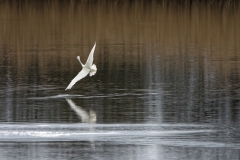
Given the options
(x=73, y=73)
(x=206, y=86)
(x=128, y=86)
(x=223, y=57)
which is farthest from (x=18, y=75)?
(x=223, y=57)

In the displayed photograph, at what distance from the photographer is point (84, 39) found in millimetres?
40906

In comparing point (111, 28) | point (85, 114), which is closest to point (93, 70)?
point (85, 114)

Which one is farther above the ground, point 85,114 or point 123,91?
point 123,91

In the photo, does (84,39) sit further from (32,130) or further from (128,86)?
(32,130)

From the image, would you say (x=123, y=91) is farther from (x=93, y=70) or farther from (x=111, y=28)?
(x=111, y=28)

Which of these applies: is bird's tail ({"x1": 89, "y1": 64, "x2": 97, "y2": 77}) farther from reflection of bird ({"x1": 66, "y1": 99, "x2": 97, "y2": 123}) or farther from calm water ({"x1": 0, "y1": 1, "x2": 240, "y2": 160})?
reflection of bird ({"x1": 66, "y1": 99, "x2": 97, "y2": 123})

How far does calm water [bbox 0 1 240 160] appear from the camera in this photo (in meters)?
15.8

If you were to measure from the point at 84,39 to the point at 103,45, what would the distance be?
11.5 ft

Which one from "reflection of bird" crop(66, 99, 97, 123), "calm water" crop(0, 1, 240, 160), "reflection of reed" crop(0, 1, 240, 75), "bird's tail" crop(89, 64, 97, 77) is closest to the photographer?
"calm water" crop(0, 1, 240, 160)

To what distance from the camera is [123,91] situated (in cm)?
2314

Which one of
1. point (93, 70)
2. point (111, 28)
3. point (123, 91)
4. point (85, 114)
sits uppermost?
point (111, 28)

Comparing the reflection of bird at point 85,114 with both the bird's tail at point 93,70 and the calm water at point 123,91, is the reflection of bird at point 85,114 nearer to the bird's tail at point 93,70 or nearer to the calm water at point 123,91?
the calm water at point 123,91

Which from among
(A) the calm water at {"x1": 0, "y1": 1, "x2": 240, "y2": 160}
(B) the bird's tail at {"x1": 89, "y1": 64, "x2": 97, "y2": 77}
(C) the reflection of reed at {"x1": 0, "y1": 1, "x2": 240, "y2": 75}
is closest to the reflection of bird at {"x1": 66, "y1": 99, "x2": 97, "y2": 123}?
(A) the calm water at {"x1": 0, "y1": 1, "x2": 240, "y2": 160}

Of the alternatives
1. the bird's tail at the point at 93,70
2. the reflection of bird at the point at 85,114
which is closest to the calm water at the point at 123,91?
the reflection of bird at the point at 85,114
